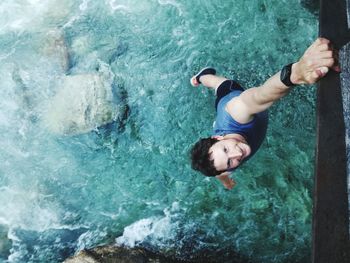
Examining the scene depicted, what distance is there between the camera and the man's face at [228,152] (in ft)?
12.1

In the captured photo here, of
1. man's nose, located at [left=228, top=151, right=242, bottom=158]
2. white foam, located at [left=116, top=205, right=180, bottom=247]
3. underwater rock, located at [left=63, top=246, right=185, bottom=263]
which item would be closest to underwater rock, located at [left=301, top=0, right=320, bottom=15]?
white foam, located at [left=116, top=205, right=180, bottom=247]

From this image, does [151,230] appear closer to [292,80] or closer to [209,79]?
[209,79]

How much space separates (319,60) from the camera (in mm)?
2314

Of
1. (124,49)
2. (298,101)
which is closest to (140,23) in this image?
(124,49)

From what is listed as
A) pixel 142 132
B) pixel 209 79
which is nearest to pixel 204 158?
pixel 209 79

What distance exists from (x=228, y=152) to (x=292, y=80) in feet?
4.10

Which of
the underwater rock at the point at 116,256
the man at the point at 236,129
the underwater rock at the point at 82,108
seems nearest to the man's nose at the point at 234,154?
the man at the point at 236,129

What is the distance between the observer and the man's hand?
A: 2.30m

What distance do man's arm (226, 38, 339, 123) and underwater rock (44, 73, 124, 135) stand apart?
122 inches

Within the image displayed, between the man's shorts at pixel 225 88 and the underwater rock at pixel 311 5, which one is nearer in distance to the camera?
the man's shorts at pixel 225 88

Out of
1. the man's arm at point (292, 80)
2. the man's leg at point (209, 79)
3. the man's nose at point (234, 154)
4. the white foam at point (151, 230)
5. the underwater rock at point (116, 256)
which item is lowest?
the white foam at point (151, 230)

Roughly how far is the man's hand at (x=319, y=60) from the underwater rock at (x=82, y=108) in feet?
14.9

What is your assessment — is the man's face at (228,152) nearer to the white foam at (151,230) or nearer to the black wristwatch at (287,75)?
the black wristwatch at (287,75)

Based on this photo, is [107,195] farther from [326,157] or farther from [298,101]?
[326,157]
